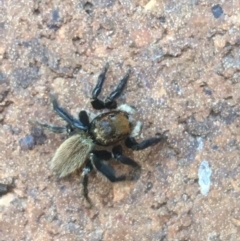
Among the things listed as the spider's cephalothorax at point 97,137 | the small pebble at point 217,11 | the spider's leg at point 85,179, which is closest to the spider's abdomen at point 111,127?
the spider's cephalothorax at point 97,137

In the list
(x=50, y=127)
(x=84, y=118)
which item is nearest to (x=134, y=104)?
(x=84, y=118)

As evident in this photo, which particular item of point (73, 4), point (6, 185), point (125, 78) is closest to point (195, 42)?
point (125, 78)

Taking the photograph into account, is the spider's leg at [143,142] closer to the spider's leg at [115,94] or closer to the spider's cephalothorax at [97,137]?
the spider's cephalothorax at [97,137]

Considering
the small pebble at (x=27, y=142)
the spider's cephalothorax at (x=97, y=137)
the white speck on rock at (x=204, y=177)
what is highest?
the small pebble at (x=27, y=142)

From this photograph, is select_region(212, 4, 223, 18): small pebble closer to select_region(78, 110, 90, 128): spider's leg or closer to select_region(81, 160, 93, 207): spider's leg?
select_region(78, 110, 90, 128): spider's leg

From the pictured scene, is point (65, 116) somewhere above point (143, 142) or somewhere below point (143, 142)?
above

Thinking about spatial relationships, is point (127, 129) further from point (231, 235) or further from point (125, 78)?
point (231, 235)

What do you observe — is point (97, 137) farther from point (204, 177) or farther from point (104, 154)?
point (204, 177)
